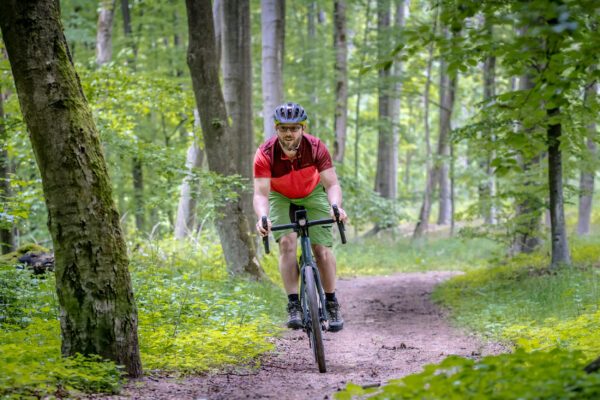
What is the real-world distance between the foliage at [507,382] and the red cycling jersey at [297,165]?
2994 millimetres

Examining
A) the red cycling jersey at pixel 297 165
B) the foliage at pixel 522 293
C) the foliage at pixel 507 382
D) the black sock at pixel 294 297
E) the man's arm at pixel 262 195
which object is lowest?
the foliage at pixel 522 293

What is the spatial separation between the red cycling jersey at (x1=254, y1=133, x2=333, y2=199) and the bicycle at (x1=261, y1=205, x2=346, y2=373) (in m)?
0.30

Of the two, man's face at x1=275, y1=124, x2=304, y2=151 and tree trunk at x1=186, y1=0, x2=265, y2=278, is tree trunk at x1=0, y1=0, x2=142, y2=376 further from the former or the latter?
tree trunk at x1=186, y1=0, x2=265, y2=278

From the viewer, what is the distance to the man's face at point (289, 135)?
5.75m

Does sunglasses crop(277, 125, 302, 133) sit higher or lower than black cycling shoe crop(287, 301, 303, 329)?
higher

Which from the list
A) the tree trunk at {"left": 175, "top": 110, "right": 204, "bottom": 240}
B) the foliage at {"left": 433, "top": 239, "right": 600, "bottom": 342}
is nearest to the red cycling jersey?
the foliage at {"left": 433, "top": 239, "right": 600, "bottom": 342}

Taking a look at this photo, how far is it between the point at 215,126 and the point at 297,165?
3.92 metres

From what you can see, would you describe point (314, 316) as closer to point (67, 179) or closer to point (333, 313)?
point (333, 313)

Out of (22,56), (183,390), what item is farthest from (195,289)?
(22,56)

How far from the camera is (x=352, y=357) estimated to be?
6242 mm

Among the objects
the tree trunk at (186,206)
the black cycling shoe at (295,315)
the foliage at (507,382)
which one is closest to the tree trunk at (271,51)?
the tree trunk at (186,206)

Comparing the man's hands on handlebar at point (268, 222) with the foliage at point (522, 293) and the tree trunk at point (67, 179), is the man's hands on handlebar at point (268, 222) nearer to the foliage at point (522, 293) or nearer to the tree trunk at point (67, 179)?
the tree trunk at point (67, 179)

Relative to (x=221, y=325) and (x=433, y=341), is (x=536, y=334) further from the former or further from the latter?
(x=221, y=325)

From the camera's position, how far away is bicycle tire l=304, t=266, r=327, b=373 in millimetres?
5273
